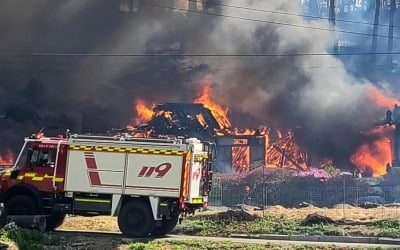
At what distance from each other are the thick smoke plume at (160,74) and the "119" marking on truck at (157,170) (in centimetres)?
2443

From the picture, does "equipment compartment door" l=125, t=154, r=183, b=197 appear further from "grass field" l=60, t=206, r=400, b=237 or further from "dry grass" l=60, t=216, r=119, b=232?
"dry grass" l=60, t=216, r=119, b=232

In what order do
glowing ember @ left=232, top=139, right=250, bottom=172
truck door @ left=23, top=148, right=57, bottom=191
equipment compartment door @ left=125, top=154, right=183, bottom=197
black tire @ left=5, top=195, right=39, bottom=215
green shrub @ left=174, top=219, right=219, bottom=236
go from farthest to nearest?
glowing ember @ left=232, top=139, right=250, bottom=172 → green shrub @ left=174, top=219, right=219, bottom=236 → truck door @ left=23, top=148, right=57, bottom=191 → black tire @ left=5, top=195, right=39, bottom=215 → equipment compartment door @ left=125, top=154, right=183, bottom=197

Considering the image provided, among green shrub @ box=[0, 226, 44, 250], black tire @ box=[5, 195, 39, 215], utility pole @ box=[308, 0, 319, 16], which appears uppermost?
utility pole @ box=[308, 0, 319, 16]

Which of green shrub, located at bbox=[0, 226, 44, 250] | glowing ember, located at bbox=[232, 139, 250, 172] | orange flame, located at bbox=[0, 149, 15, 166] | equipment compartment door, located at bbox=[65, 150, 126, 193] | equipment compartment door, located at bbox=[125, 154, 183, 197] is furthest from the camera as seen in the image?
glowing ember, located at bbox=[232, 139, 250, 172]

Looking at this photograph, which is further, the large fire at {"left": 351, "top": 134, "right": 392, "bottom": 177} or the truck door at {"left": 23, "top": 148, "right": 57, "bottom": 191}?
the large fire at {"left": 351, "top": 134, "right": 392, "bottom": 177}

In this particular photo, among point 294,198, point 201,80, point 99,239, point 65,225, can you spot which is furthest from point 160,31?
point 99,239

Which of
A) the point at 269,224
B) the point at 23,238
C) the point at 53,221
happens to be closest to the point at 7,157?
the point at 53,221

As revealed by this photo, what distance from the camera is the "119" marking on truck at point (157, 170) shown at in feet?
51.7

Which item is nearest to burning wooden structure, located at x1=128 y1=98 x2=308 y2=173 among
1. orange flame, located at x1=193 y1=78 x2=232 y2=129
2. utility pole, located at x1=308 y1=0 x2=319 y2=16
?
orange flame, located at x1=193 y1=78 x2=232 y2=129

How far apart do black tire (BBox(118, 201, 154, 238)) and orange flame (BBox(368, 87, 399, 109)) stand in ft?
93.4

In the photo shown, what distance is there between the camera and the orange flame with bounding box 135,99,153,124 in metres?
41.7

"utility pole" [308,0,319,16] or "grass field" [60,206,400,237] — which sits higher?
"utility pole" [308,0,319,16]

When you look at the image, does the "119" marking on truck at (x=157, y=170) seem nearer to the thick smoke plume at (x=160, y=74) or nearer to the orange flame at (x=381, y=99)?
the thick smoke plume at (x=160, y=74)

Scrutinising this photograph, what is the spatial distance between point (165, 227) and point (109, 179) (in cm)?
207
